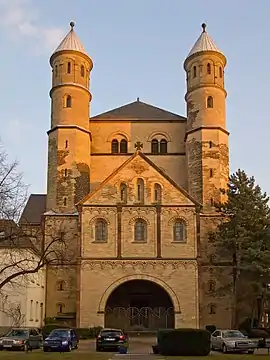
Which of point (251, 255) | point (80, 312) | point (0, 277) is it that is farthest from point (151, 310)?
point (0, 277)

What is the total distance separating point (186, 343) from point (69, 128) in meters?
32.2

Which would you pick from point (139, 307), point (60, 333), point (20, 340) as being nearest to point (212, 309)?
point (139, 307)

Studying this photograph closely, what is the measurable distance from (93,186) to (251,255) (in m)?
19.4

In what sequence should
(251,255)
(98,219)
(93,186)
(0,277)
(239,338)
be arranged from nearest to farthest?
1. (239,338)
2. (0,277)
3. (251,255)
4. (98,219)
5. (93,186)

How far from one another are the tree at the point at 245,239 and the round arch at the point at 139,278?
4782 millimetres

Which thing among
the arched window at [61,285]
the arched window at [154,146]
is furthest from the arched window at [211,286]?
the arched window at [154,146]

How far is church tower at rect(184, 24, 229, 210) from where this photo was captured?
58375 mm

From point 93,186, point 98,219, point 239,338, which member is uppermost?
point 93,186

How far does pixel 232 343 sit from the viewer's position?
35.9 m

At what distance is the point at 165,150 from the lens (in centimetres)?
6562

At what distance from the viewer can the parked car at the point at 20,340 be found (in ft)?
116

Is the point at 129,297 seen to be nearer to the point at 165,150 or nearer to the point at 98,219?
the point at 98,219

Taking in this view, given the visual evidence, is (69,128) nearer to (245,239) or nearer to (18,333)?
(245,239)

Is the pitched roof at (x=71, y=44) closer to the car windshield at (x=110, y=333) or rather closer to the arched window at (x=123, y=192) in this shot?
the arched window at (x=123, y=192)
